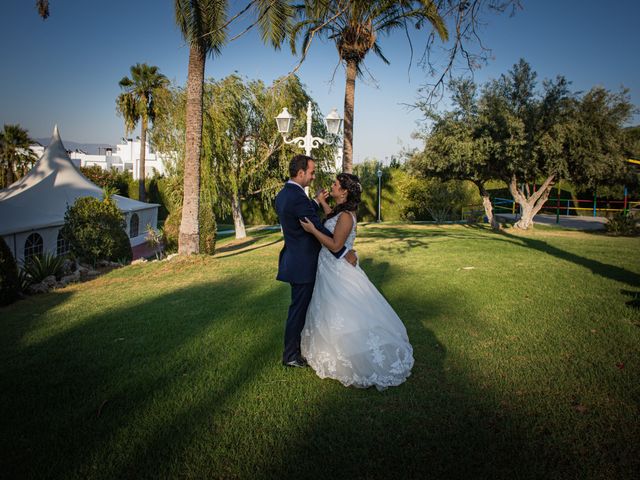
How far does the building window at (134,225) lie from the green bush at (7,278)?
13.9 meters

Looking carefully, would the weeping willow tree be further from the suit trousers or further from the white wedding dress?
the white wedding dress

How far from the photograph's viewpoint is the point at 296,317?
448 centimetres

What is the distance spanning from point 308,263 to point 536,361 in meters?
2.74

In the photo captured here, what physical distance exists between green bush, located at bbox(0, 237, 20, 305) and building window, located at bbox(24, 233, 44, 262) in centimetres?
808

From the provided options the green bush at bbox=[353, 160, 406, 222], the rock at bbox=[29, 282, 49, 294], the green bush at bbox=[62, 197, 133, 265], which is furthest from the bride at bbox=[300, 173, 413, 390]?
the green bush at bbox=[353, 160, 406, 222]

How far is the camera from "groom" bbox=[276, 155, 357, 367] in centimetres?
418

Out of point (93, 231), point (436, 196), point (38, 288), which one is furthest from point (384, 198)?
point (38, 288)

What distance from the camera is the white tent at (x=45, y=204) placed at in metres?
14.8

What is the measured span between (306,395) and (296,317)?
2.84 ft

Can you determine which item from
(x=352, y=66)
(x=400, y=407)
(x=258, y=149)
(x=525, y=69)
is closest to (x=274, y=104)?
(x=258, y=149)

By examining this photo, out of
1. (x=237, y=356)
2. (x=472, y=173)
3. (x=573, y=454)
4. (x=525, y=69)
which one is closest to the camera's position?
(x=573, y=454)

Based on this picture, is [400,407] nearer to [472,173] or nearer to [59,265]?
[59,265]

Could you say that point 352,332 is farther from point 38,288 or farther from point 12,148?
point 12,148

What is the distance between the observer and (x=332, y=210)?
175 inches
